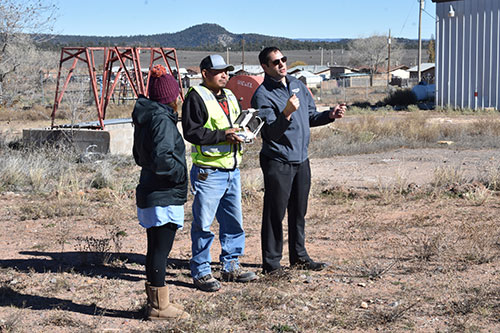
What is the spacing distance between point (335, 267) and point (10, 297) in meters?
2.55

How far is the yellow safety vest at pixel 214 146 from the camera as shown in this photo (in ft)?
15.3

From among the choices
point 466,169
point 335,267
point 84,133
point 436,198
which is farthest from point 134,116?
point 84,133

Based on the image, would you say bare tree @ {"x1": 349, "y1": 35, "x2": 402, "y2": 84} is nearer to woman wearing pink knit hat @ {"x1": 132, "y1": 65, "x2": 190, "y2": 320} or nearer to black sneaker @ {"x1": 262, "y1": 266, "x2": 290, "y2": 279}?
black sneaker @ {"x1": 262, "y1": 266, "x2": 290, "y2": 279}

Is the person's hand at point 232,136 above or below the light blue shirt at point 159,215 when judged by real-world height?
above

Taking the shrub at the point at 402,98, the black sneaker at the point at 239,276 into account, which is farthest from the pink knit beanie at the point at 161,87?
the shrub at the point at 402,98

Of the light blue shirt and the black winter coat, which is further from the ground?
the black winter coat

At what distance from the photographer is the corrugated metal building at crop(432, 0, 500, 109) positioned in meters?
23.9

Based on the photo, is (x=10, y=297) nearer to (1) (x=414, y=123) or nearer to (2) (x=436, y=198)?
(2) (x=436, y=198)

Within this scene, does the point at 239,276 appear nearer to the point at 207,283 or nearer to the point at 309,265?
the point at 207,283

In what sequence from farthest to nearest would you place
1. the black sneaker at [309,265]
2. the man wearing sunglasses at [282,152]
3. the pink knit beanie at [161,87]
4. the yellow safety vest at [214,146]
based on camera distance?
the black sneaker at [309,265] → the man wearing sunglasses at [282,152] → the yellow safety vest at [214,146] → the pink knit beanie at [161,87]

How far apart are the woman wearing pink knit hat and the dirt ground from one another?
0.92 feet

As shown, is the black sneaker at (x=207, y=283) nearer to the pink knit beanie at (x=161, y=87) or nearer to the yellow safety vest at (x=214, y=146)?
the yellow safety vest at (x=214, y=146)

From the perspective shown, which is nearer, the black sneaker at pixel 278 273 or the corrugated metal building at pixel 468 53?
the black sneaker at pixel 278 273

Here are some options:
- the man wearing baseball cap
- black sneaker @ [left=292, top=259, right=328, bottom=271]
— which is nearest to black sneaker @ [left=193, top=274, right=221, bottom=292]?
the man wearing baseball cap
